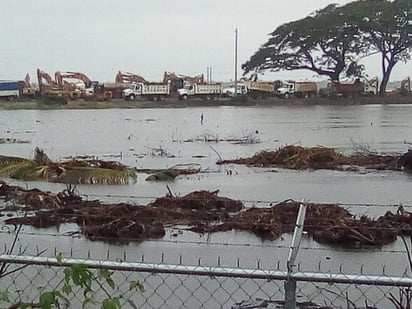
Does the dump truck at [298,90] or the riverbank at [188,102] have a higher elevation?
the dump truck at [298,90]

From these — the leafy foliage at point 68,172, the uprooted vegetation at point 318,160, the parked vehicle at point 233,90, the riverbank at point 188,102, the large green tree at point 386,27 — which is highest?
the large green tree at point 386,27

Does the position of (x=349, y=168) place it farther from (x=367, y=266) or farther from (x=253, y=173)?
(x=367, y=266)

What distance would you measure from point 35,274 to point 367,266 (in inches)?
130

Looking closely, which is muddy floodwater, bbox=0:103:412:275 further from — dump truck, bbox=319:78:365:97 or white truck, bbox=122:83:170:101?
dump truck, bbox=319:78:365:97

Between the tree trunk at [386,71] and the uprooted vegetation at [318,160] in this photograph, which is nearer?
the uprooted vegetation at [318,160]

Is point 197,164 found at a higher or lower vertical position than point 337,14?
lower

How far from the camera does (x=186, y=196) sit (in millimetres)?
11508

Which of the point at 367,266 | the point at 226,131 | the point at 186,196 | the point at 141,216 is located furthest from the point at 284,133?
the point at 367,266

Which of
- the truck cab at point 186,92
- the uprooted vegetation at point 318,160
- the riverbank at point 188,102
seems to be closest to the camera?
the uprooted vegetation at point 318,160

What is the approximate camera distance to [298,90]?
73.7m

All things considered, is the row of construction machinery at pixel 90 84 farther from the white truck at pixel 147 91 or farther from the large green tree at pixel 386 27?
the large green tree at pixel 386 27

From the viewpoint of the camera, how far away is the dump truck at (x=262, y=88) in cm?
7300

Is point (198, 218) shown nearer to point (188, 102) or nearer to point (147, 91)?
point (188, 102)

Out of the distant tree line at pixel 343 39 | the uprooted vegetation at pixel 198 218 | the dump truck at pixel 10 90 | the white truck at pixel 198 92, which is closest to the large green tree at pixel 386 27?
the distant tree line at pixel 343 39
